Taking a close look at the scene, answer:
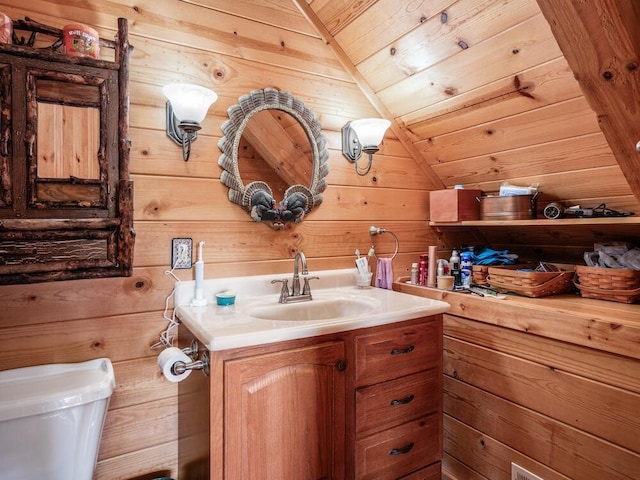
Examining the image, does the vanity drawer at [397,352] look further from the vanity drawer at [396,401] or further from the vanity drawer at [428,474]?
the vanity drawer at [428,474]

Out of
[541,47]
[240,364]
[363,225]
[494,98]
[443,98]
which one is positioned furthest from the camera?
[363,225]

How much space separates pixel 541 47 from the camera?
138cm

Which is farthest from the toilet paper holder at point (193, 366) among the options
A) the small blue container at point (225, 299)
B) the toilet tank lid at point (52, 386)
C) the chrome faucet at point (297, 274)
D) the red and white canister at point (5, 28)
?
the red and white canister at point (5, 28)

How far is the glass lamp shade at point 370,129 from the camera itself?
1.79 metres

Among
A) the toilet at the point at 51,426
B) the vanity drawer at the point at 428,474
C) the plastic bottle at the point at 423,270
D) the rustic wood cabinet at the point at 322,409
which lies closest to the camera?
the toilet at the point at 51,426

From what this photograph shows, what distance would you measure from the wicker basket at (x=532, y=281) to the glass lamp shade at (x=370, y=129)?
82 centimetres

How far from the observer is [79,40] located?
48.8 inches

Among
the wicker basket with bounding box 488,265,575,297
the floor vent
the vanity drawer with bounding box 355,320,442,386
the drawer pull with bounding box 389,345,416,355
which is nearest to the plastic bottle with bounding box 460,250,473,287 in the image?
the wicker basket with bounding box 488,265,575,297

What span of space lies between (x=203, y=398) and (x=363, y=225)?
1.12m

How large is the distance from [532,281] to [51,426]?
175 cm

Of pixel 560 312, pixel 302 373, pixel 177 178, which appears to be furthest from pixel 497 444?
pixel 177 178

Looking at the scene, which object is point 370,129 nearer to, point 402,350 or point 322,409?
point 402,350

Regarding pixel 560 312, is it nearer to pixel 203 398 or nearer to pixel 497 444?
Result: pixel 497 444

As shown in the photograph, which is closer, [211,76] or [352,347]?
[352,347]
